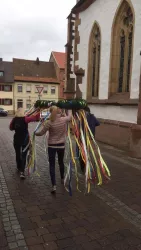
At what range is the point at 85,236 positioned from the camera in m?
3.05

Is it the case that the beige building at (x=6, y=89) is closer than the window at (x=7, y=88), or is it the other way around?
the beige building at (x=6, y=89)

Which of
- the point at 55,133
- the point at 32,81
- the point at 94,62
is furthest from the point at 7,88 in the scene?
the point at 55,133

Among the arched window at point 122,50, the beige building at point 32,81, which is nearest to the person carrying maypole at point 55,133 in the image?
the arched window at point 122,50

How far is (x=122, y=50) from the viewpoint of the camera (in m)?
9.78

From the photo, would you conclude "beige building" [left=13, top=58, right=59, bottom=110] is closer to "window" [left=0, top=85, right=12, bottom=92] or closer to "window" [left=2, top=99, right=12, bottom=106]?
"window" [left=2, top=99, right=12, bottom=106]

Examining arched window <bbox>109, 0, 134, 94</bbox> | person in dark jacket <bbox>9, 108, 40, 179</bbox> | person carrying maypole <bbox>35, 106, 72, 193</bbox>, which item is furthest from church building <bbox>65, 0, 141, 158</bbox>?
person in dark jacket <bbox>9, 108, 40, 179</bbox>

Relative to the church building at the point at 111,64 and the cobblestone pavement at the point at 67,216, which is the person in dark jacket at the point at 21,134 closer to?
the cobblestone pavement at the point at 67,216

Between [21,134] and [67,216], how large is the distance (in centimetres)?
243

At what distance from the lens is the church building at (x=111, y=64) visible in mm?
8344

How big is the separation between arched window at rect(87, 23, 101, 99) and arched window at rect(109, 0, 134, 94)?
1446 mm

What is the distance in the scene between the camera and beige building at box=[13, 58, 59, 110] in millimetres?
43844

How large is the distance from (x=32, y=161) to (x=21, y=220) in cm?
203

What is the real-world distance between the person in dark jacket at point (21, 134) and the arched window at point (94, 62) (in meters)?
6.91

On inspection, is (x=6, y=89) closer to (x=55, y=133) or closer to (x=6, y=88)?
(x=6, y=88)
